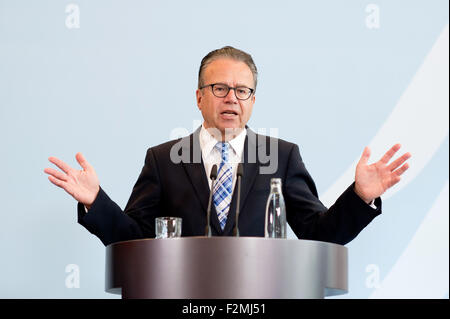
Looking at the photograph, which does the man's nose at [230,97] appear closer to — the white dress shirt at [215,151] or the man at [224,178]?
the man at [224,178]

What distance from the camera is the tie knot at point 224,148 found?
2957mm

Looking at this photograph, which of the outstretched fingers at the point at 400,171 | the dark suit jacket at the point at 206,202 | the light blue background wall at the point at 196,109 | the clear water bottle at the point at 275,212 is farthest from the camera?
the light blue background wall at the point at 196,109

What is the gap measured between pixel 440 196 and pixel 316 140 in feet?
2.54

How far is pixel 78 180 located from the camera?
2.49 meters

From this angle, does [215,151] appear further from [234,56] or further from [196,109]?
[196,109]

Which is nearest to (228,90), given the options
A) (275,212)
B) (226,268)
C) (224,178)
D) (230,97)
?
(230,97)

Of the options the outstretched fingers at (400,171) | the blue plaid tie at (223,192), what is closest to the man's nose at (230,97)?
the blue plaid tie at (223,192)

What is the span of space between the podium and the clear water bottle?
247 mm

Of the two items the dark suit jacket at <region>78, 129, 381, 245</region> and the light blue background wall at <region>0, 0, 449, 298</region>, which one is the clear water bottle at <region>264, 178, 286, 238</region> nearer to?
the dark suit jacket at <region>78, 129, 381, 245</region>

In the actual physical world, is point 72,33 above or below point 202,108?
above

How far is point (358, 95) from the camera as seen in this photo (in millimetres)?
3924

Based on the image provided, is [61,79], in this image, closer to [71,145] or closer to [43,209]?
[71,145]

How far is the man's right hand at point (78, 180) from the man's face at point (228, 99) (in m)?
0.70
